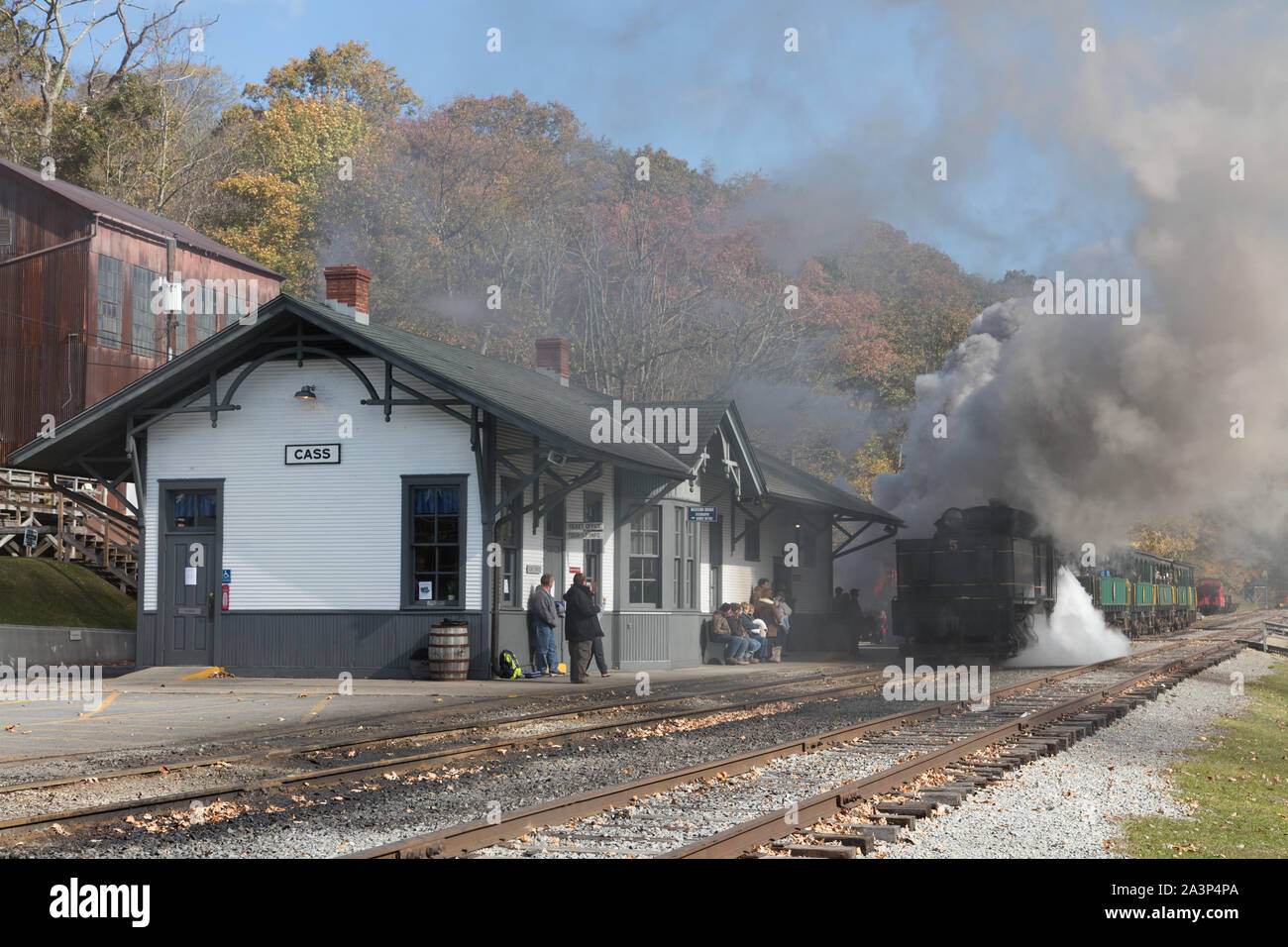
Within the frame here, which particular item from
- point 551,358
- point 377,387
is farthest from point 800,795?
point 551,358

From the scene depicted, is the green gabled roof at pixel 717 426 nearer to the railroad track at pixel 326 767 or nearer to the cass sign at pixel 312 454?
the cass sign at pixel 312 454

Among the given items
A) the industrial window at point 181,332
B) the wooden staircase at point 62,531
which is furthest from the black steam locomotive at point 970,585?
the industrial window at point 181,332

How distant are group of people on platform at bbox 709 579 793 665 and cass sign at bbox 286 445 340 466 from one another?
9027mm

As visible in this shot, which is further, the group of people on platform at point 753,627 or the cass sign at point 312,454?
the group of people on platform at point 753,627

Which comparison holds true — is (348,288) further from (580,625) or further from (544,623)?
(580,625)

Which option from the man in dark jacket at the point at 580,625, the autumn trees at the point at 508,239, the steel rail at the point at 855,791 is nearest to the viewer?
the steel rail at the point at 855,791

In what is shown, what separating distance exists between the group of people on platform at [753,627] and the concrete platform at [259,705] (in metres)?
3.28

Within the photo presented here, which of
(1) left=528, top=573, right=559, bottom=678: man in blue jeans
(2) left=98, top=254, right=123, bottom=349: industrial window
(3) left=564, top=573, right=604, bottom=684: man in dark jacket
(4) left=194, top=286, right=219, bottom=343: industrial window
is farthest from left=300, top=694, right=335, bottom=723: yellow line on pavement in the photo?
(4) left=194, top=286, right=219, bottom=343: industrial window

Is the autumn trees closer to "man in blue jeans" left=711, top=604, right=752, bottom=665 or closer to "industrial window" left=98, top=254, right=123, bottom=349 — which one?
"industrial window" left=98, top=254, right=123, bottom=349

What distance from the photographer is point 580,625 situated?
20484 millimetres

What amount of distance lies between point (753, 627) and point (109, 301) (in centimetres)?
1953

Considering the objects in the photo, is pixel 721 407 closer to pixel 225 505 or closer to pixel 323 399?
pixel 323 399

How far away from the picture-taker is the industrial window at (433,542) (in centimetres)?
2092
